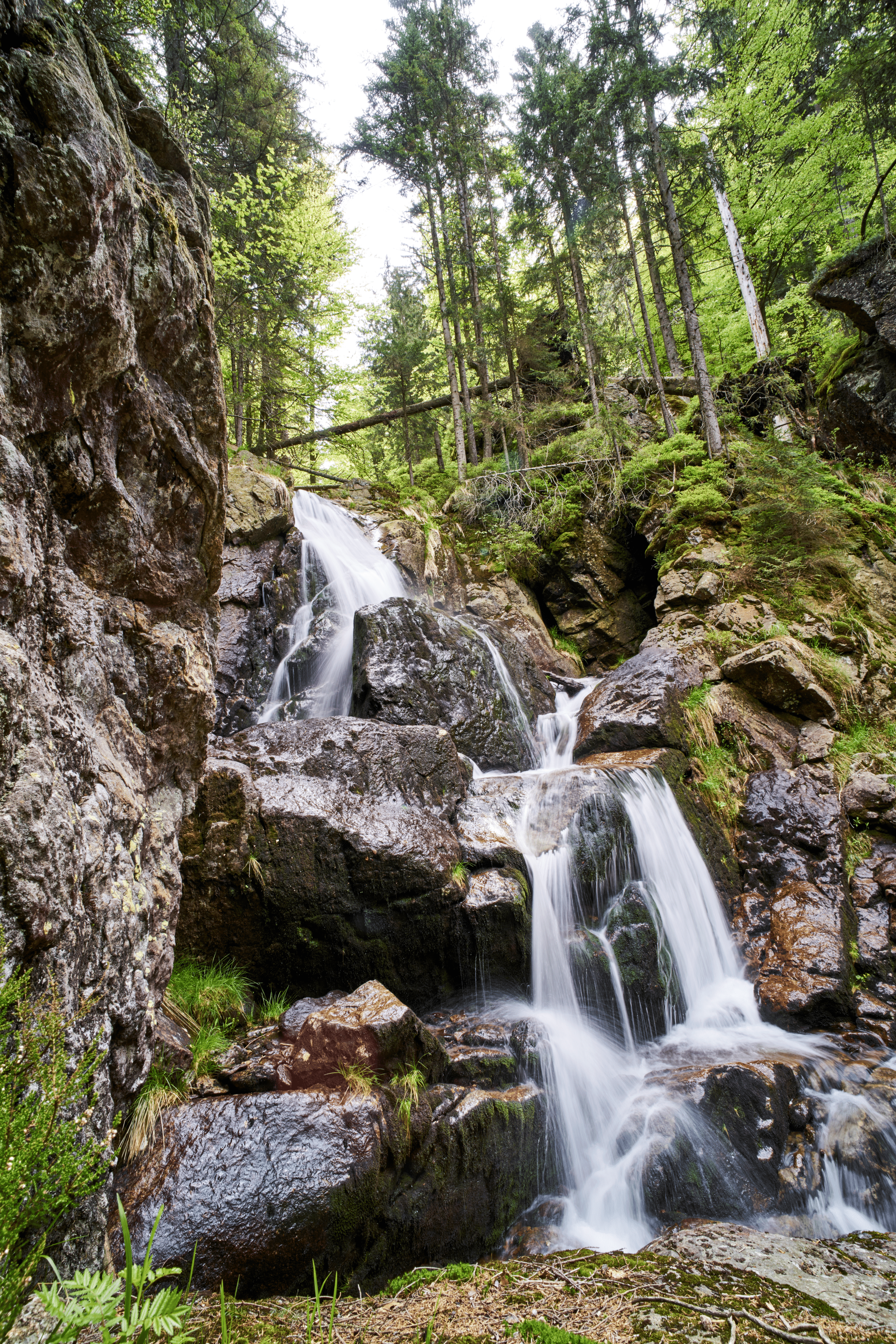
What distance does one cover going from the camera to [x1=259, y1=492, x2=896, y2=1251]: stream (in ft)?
13.6

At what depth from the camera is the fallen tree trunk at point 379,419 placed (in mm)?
17312

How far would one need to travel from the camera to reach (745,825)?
7.62 meters

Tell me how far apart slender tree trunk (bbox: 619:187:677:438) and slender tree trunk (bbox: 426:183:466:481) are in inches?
203

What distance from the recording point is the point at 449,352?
17.2 meters

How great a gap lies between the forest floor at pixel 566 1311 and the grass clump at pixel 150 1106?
2.54 ft

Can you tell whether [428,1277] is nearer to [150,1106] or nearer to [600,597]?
[150,1106]

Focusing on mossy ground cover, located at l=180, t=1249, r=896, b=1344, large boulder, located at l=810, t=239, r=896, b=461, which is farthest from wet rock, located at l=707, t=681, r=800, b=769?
large boulder, located at l=810, t=239, r=896, b=461

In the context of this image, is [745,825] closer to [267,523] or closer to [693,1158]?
[693,1158]

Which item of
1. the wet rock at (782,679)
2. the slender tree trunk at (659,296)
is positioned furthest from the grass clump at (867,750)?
the slender tree trunk at (659,296)

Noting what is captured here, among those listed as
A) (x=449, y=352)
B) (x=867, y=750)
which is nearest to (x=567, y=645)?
(x=867, y=750)

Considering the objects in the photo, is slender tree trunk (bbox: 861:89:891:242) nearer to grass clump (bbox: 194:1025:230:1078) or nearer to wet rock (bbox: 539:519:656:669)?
wet rock (bbox: 539:519:656:669)

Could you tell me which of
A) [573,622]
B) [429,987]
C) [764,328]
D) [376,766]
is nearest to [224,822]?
[376,766]

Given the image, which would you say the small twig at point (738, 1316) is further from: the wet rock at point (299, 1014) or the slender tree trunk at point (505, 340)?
the slender tree trunk at point (505, 340)

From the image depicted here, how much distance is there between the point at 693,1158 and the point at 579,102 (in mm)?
21238
